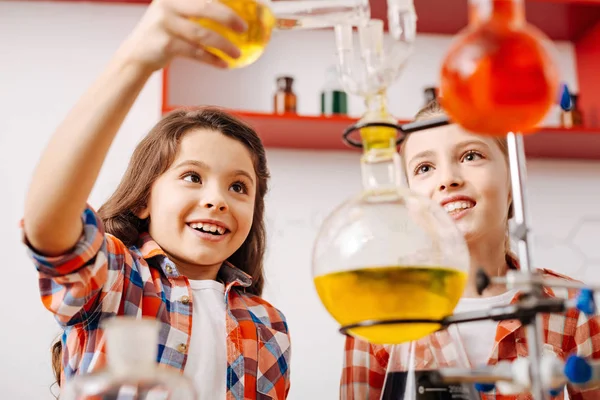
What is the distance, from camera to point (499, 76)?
50 cm

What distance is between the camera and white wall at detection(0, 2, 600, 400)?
2008 millimetres

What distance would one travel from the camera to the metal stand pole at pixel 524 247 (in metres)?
0.57

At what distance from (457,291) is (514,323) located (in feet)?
1.83

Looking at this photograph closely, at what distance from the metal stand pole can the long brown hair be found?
0.71 m

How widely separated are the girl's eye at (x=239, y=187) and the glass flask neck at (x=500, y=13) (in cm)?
81

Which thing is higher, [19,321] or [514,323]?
[19,321]

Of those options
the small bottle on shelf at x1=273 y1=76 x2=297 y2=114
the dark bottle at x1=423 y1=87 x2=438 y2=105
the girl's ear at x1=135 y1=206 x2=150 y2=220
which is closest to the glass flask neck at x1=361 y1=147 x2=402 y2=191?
the girl's ear at x1=135 y1=206 x2=150 y2=220

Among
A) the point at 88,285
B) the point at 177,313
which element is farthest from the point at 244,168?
the point at 88,285

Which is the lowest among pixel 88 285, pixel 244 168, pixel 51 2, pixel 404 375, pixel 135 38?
pixel 404 375

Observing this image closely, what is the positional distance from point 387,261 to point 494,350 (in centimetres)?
61

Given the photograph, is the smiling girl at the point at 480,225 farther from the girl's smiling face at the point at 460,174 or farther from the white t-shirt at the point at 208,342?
the white t-shirt at the point at 208,342

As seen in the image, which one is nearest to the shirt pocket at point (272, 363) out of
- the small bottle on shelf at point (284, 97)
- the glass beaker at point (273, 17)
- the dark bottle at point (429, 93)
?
the glass beaker at point (273, 17)

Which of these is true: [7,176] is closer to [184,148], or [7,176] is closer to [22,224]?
[184,148]

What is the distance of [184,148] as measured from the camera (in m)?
1.31
